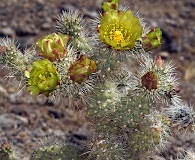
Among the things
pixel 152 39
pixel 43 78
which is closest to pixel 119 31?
pixel 152 39

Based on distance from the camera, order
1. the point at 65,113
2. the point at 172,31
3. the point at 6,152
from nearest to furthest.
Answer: the point at 6,152
the point at 65,113
the point at 172,31

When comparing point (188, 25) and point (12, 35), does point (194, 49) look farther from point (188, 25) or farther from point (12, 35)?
point (12, 35)

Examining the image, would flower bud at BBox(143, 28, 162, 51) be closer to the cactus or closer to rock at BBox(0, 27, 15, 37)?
the cactus

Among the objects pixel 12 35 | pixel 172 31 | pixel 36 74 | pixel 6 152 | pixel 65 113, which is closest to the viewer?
pixel 36 74

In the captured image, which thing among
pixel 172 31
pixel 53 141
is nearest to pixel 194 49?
pixel 172 31

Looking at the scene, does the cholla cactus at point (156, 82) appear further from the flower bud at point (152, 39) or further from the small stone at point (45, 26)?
the small stone at point (45, 26)

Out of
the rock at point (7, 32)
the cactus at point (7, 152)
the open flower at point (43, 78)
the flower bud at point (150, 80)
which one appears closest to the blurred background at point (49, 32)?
the rock at point (7, 32)
